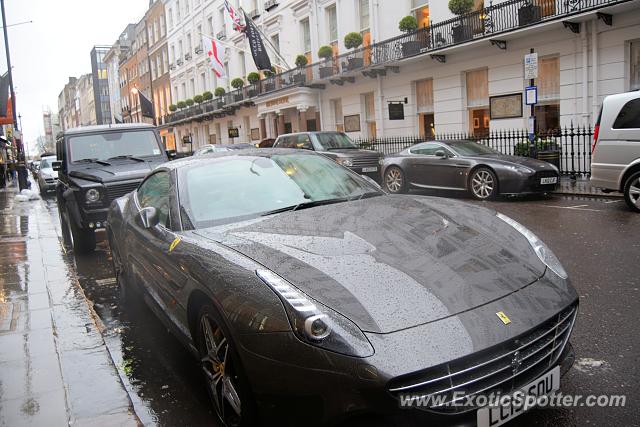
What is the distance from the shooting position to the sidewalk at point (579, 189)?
11110mm

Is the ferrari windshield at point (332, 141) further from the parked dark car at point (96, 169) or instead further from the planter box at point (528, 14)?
the parked dark car at point (96, 169)

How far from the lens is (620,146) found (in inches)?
346

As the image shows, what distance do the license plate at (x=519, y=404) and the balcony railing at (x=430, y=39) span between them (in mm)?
14483

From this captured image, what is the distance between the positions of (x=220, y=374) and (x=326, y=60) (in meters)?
23.9

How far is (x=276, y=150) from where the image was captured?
4.57 meters

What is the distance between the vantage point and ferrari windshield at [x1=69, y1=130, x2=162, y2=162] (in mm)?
9102

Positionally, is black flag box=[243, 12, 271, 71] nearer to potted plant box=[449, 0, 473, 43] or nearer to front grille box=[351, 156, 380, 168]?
potted plant box=[449, 0, 473, 43]

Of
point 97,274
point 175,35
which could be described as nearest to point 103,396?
point 97,274

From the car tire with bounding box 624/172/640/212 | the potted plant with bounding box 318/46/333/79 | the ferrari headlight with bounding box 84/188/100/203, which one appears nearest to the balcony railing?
the potted plant with bounding box 318/46/333/79

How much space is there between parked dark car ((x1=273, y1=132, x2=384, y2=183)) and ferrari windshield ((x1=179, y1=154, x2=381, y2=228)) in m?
9.82

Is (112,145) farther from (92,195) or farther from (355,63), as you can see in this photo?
(355,63)

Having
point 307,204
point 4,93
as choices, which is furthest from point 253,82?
point 307,204

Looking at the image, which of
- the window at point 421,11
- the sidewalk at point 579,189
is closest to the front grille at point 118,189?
the sidewalk at point 579,189

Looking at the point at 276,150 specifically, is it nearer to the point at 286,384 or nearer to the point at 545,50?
the point at 286,384
